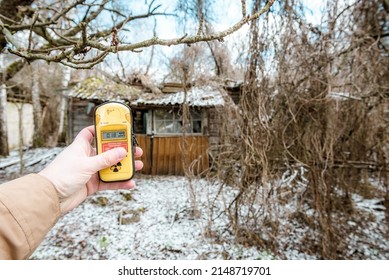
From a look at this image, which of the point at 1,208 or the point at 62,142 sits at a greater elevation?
the point at 1,208

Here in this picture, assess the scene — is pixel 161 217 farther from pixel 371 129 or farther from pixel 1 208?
pixel 1 208

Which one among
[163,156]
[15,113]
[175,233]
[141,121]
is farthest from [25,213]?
[15,113]

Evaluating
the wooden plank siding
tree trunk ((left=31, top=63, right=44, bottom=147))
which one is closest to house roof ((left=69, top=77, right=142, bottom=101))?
the wooden plank siding

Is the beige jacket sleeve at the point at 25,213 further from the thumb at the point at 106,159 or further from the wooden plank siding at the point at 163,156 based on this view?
the wooden plank siding at the point at 163,156

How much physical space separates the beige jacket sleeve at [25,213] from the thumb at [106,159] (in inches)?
5.0

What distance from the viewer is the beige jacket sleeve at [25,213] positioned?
1.87ft

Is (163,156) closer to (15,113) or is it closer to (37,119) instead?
(37,119)

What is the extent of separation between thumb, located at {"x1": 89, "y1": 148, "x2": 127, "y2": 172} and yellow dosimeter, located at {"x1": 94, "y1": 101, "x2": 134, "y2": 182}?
0.03 m

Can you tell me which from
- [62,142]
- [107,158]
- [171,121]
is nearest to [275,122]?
[107,158]

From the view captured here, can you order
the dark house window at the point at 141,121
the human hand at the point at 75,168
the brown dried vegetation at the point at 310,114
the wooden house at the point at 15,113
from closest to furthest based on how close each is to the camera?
the human hand at the point at 75,168
the brown dried vegetation at the point at 310,114
the dark house window at the point at 141,121
the wooden house at the point at 15,113

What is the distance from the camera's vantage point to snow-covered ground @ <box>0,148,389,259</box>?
2449 millimetres

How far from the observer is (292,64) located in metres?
1.93

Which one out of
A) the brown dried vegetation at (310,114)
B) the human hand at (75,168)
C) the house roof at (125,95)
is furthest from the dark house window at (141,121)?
the human hand at (75,168)
